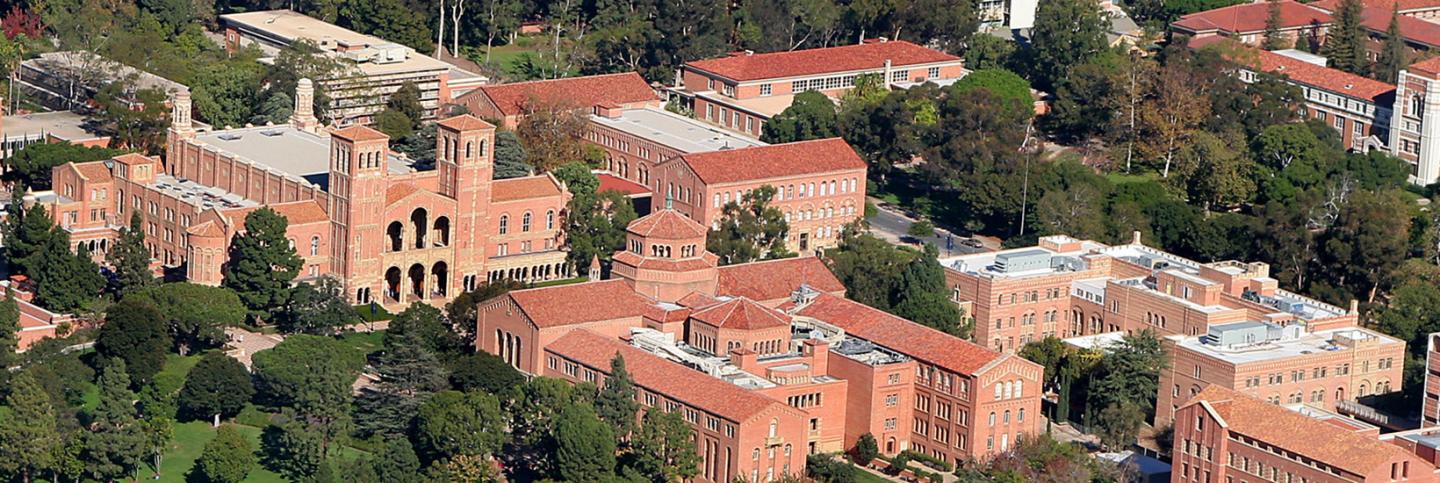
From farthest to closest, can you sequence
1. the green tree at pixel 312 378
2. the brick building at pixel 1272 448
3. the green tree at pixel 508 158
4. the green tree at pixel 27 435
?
the green tree at pixel 508 158
the green tree at pixel 312 378
the green tree at pixel 27 435
the brick building at pixel 1272 448

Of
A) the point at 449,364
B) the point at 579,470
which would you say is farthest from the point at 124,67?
the point at 579,470

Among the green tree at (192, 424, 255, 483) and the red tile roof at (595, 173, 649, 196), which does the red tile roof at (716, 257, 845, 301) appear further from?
the green tree at (192, 424, 255, 483)

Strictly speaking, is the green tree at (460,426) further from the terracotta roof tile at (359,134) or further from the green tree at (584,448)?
the terracotta roof tile at (359,134)

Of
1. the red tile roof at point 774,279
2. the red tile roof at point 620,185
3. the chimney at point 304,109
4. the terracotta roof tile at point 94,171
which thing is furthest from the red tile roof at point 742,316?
the chimney at point 304,109

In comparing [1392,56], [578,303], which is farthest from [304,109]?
[1392,56]

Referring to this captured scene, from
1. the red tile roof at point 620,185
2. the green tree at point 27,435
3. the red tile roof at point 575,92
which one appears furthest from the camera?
the red tile roof at point 575,92

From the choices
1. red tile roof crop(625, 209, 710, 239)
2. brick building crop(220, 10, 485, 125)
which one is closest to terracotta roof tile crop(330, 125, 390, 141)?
red tile roof crop(625, 209, 710, 239)
